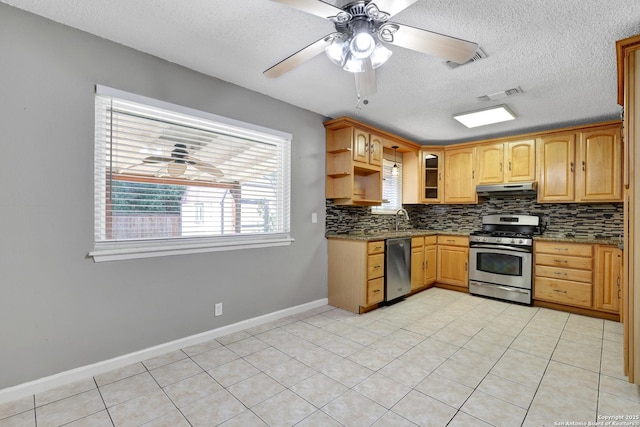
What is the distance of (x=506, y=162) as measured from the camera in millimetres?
4336

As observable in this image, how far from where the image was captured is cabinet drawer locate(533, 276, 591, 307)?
3.53 meters

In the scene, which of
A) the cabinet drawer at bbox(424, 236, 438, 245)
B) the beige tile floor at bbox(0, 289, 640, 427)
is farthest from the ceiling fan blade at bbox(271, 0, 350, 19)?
the cabinet drawer at bbox(424, 236, 438, 245)

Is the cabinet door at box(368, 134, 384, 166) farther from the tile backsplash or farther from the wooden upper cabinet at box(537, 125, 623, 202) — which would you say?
the wooden upper cabinet at box(537, 125, 623, 202)

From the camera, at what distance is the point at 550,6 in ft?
Result: 5.73

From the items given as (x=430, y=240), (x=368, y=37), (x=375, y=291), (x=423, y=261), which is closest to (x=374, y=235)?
(x=375, y=291)

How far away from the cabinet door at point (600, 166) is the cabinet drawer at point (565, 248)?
0.65 m

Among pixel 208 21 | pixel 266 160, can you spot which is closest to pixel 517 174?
pixel 266 160

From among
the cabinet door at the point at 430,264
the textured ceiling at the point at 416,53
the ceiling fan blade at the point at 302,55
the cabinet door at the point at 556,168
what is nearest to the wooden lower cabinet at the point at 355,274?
the cabinet door at the point at 430,264

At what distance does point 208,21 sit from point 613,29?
2.57 metres

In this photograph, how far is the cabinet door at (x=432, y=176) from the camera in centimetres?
497

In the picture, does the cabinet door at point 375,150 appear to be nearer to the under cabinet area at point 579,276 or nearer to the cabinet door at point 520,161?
the cabinet door at point 520,161

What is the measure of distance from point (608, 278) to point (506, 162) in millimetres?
1817

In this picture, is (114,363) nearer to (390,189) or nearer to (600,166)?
(390,189)

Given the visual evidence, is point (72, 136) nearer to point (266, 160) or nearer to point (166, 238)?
point (166, 238)
